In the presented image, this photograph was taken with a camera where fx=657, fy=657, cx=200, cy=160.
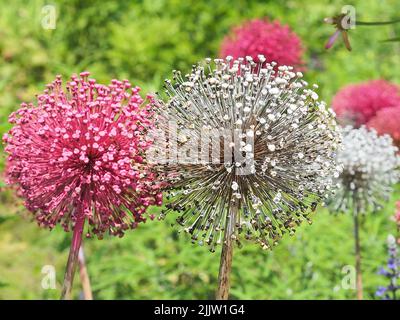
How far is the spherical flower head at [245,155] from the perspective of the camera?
5.87 feet

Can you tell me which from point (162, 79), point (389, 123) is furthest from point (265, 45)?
point (162, 79)

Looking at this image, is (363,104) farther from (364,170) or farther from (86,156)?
(86,156)

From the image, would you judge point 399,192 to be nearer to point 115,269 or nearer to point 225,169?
point 115,269

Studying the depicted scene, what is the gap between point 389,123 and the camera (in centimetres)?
282

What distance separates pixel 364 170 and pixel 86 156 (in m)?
1.22

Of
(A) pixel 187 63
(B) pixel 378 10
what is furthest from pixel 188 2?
(B) pixel 378 10

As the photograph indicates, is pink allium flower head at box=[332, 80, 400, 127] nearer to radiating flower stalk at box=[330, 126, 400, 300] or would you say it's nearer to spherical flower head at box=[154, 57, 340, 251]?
radiating flower stalk at box=[330, 126, 400, 300]

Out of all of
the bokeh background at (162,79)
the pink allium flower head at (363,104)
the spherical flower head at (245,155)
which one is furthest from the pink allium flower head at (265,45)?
the spherical flower head at (245,155)

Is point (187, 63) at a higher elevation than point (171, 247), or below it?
higher

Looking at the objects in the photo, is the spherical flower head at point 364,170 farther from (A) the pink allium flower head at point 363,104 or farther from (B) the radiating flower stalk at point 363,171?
(A) the pink allium flower head at point 363,104

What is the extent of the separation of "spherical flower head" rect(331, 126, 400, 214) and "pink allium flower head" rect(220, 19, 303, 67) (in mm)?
544
